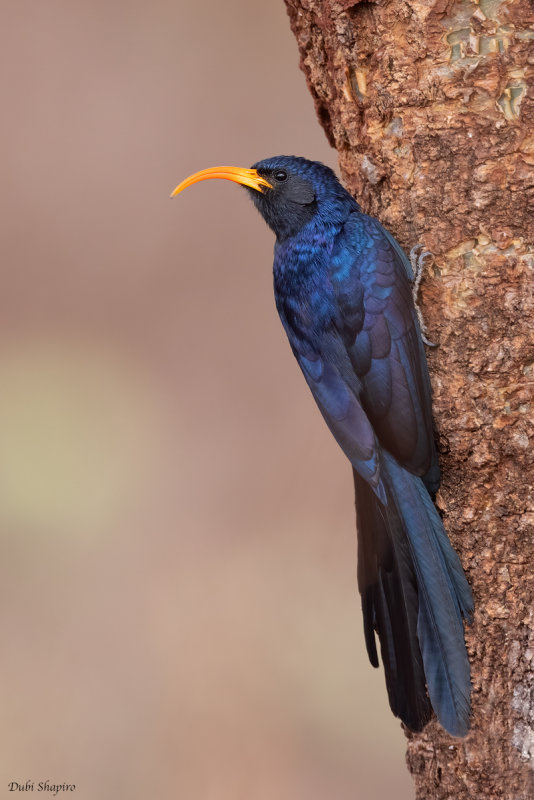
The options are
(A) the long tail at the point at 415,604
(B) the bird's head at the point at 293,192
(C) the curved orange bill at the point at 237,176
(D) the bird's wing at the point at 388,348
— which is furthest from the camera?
(C) the curved orange bill at the point at 237,176

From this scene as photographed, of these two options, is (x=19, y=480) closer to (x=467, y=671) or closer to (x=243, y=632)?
Answer: (x=243, y=632)

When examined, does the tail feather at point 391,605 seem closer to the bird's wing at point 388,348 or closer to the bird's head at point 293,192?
the bird's wing at point 388,348

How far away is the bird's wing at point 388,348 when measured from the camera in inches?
76.4

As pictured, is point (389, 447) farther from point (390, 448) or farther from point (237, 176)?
point (237, 176)

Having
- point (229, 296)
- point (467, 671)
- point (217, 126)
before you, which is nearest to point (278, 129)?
point (217, 126)

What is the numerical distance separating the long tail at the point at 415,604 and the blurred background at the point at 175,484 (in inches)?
58.5

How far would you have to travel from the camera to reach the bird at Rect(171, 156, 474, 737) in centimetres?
187

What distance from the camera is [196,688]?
11.0 feet

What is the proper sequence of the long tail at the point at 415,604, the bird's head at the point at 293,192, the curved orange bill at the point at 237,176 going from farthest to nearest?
the curved orange bill at the point at 237,176
the bird's head at the point at 293,192
the long tail at the point at 415,604

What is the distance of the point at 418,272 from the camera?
1.98 meters

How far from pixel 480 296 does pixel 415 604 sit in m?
0.69

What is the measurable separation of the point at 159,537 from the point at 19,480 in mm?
788

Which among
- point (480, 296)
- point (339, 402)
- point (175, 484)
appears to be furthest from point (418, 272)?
point (175, 484)
